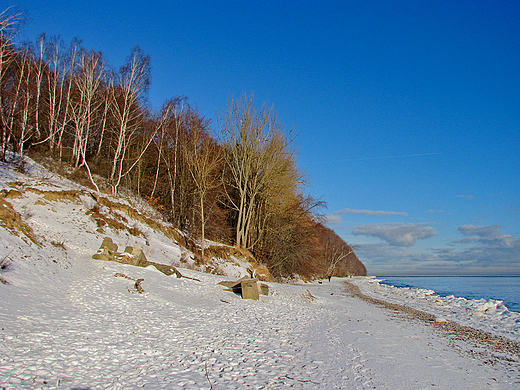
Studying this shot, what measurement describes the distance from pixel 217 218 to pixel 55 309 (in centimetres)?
2093

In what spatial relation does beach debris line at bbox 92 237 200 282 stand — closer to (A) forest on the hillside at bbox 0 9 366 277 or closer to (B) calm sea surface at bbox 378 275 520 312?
(A) forest on the hillside at bbox 0 9 366 277

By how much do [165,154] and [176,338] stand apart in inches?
908

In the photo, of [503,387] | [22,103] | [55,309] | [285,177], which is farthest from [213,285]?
[22,103]

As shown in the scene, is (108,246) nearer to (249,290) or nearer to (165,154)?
(249,290)

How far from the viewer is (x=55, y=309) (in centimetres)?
717

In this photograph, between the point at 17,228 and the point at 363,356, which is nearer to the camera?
the point at 363,356

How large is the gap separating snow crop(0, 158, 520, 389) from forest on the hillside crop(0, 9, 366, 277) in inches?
402

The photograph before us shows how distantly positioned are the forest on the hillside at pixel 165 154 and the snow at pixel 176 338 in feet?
33.5

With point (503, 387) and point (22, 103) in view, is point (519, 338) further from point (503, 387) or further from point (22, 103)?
point (22, 103)

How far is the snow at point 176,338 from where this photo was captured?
5035 millimetres

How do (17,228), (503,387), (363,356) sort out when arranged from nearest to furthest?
(503,387)
(363,356)
(17,228)

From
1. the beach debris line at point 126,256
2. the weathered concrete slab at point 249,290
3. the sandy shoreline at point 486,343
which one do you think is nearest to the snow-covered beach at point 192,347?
the sandy shoreline at point 486,343

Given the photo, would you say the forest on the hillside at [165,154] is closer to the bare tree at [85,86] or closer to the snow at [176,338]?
the bare tree at [85,86]

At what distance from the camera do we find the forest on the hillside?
73.6 ft
